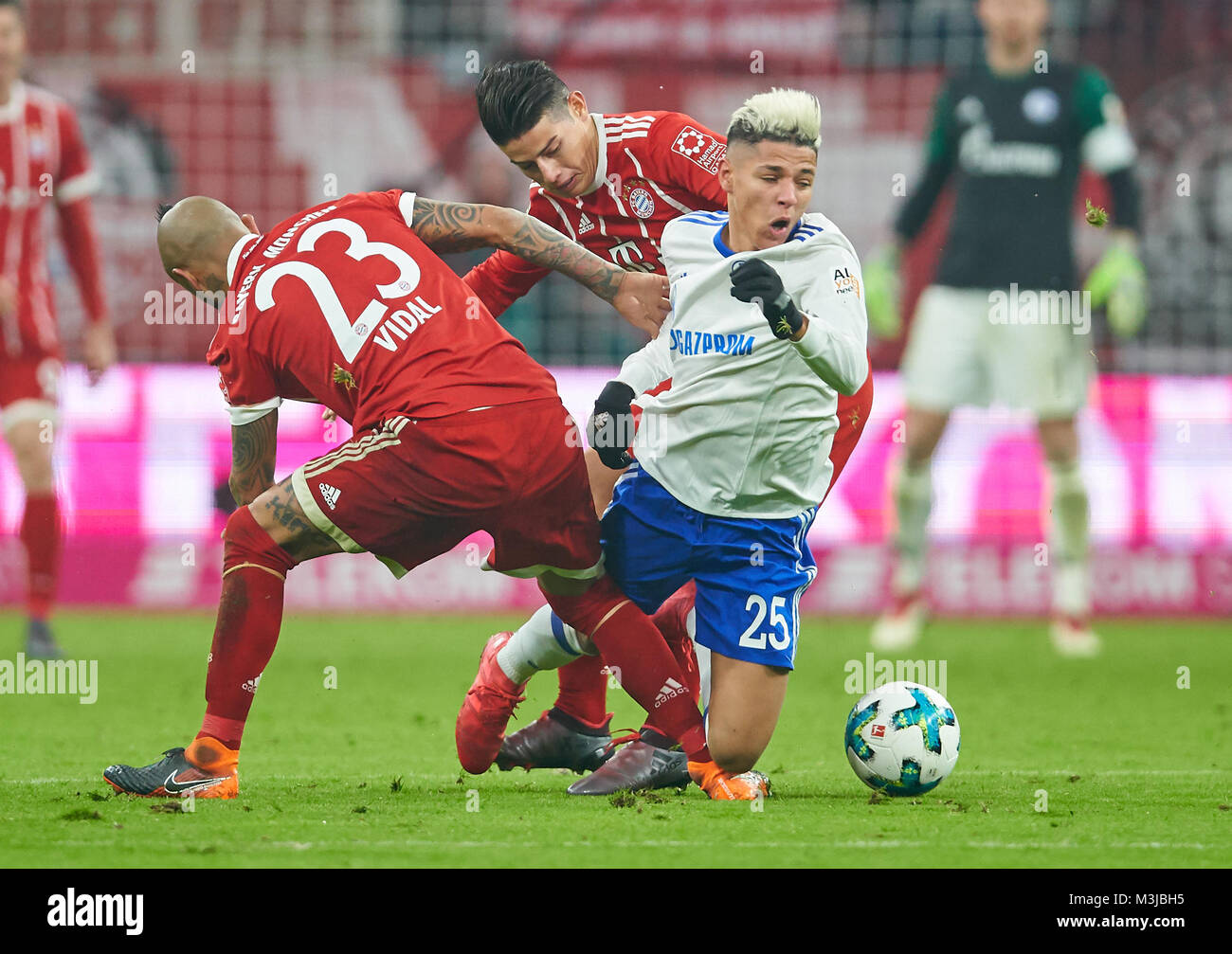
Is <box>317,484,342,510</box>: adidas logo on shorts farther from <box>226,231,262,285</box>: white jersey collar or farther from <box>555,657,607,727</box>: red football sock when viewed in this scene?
<box>555,657,607,727</box>: red football sock

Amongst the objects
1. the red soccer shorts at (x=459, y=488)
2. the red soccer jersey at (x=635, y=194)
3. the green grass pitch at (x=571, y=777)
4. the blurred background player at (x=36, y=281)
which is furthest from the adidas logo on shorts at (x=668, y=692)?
the blurred background player at (x=36, y=281)

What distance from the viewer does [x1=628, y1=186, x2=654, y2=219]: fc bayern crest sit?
5.20m

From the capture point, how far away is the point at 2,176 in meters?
8.84

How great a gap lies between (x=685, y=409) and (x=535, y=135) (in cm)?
93

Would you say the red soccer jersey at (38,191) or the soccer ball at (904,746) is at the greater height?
the red soccer jersey at (38,191)

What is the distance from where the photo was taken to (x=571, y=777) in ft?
16.9

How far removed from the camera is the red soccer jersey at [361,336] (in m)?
4.41

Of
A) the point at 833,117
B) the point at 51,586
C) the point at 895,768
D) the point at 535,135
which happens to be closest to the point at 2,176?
the point at 51,586

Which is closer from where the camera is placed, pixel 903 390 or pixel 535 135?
pixel 535 135

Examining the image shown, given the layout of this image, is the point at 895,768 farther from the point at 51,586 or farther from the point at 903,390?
the point at 903,390

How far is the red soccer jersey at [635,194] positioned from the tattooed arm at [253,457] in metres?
1.03

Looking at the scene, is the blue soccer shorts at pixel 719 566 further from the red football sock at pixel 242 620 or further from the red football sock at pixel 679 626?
the red football sock at pixel 242 620

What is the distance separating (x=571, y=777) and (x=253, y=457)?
1.38m

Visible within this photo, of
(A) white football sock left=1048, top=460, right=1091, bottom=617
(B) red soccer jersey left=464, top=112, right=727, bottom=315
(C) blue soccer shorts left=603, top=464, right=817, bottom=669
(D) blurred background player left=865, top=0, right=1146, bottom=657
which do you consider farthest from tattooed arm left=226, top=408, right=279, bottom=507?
(A) white football sock left=1048, top=460, right=1091, bottom=617
